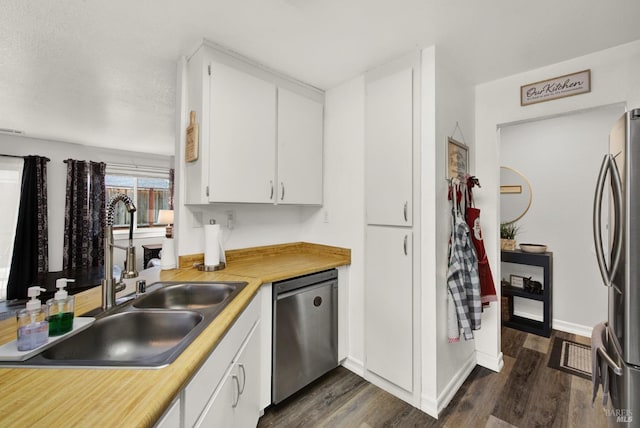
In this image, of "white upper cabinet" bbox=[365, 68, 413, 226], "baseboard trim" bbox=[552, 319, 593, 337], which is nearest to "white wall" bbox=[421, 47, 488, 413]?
"white upper cabinet" bbox=[365, 68, 413, 226]

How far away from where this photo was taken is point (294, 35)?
5.63 feet

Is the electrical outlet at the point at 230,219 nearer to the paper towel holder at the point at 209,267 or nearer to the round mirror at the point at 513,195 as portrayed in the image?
the paper towel holder at the point at 209,267

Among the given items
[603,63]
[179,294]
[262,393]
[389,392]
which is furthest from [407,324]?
[603,63]

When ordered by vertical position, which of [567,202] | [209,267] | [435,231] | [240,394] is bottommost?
[240,394]

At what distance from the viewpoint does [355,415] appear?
175cm

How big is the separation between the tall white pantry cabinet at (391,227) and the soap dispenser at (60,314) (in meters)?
1.68

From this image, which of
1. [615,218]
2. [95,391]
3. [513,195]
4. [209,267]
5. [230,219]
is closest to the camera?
[95,391]

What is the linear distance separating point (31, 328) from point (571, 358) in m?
3.54

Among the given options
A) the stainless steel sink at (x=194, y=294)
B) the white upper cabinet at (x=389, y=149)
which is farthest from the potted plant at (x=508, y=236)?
the stainless steel sink at (x=194, y=294)

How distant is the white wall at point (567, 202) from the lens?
275cm

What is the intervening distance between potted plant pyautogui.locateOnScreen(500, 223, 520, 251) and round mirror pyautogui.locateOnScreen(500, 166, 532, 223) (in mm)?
78

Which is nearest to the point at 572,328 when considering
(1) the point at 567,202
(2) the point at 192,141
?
(1) the point at 567,202

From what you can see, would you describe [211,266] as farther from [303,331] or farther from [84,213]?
[84,213]

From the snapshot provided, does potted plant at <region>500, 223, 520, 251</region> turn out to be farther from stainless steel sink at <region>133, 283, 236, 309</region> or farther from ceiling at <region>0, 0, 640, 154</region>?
stainless steel sink at <region>133, 283, 236, 309</region>
